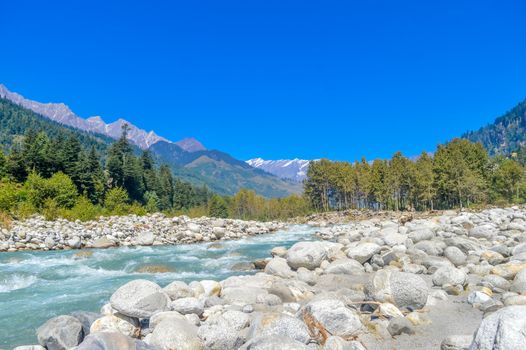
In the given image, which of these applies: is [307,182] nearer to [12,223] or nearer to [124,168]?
[124,168]

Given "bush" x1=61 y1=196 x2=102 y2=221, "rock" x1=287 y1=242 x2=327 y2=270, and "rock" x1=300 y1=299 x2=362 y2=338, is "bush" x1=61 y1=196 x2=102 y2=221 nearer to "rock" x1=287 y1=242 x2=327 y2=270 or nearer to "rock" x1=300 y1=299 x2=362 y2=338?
"rock" x1=287 y1=242 x2=327 y2=270

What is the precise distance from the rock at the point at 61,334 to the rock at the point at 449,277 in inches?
314

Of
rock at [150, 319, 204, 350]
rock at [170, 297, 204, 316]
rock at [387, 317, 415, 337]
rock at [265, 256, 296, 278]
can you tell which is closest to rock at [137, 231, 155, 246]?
rock at [265, 256, 296, 278]

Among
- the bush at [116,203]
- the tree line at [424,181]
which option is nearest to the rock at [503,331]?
the bush at [116,203]

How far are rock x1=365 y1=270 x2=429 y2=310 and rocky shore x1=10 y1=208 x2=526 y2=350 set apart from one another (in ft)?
0.06

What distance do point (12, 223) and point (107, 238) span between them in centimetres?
854

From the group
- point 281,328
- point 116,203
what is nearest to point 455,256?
point 281,328

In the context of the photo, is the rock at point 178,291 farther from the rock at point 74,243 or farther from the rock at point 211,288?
the rock at point 74,243

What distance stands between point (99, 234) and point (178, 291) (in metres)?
19.1

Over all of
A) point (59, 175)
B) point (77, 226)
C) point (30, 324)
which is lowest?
point (30, 324)

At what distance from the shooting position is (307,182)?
81.9 meters

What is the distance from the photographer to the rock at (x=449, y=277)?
29.7 feet

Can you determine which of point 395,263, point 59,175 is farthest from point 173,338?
point 59,175

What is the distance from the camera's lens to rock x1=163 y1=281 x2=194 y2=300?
792 cm
